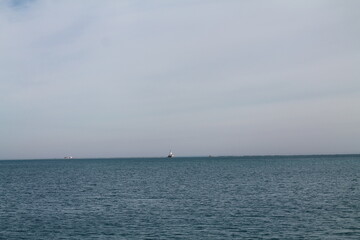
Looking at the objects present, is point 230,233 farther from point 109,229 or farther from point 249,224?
point 109,229

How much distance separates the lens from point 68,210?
193 ft

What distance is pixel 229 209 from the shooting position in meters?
57.4

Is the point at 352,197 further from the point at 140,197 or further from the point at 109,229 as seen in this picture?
the point at 109,229

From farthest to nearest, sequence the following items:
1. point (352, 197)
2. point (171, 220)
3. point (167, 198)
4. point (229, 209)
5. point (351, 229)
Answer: point (167, 198)
point (352, 197)
point (229, 209)
point (171, 220)
point (351, 229)

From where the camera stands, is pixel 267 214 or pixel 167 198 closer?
pixel 267 214

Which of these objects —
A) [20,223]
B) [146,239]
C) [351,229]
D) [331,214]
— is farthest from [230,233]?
[20,223]

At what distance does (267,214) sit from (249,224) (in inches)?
255

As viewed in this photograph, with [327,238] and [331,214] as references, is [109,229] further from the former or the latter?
[331,214]

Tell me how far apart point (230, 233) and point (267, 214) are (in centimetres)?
1144

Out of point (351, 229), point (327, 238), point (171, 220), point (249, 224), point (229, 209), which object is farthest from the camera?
point (229, 209)

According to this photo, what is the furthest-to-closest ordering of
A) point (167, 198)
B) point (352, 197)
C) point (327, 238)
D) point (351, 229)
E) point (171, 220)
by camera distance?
point (167, 198), point (352, 197), point (171, 220), point (351, 229), point (327, 238)

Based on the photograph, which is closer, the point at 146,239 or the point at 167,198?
the point at 146,239

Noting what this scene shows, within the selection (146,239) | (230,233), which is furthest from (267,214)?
(146,239)

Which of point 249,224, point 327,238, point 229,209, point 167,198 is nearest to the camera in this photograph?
point 327,238
